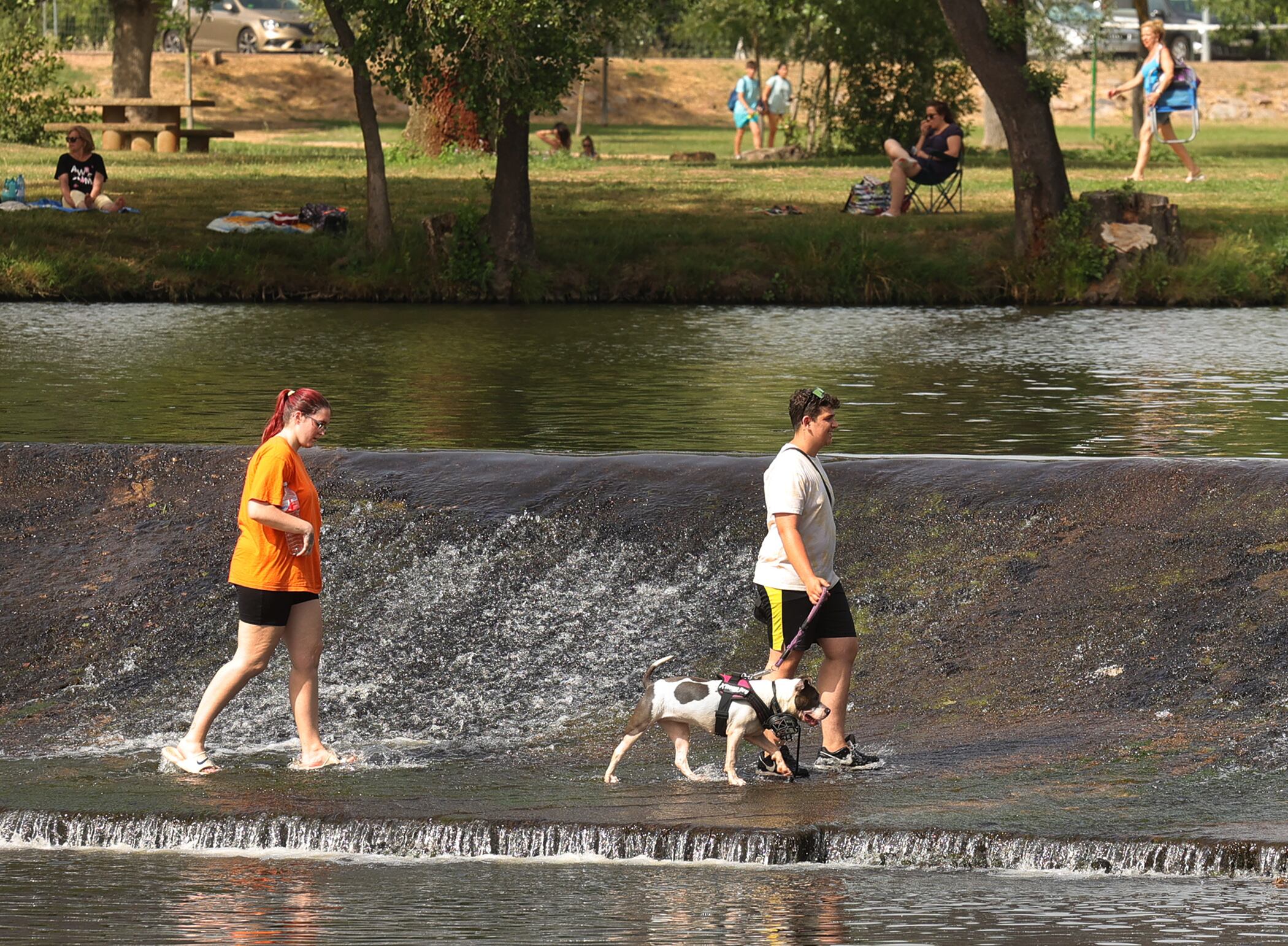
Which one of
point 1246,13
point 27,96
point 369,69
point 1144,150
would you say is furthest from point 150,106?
point 1246,13

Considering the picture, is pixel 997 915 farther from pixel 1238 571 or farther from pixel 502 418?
pixel 502 418

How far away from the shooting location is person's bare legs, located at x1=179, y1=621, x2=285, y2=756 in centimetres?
1053

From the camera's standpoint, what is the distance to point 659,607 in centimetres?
1342

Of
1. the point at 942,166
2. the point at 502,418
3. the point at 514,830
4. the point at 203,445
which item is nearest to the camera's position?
the point at 514,830

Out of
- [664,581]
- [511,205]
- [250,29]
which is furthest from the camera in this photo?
[250,29]

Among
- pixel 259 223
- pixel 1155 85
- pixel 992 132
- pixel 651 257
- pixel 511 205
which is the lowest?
pixel 651 257

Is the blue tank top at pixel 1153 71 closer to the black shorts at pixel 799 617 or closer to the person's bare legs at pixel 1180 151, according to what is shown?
the person's bare legs at pixel 1180 151

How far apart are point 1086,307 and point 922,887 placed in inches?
738

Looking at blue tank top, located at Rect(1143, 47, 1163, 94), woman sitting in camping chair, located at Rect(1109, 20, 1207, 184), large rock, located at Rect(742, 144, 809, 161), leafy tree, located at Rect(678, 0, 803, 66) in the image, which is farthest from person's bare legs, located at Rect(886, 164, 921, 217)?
large rock, located at Rect(742, 144, 809, 161)

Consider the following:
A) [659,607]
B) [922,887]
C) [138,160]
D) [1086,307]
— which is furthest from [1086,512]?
[138,160]

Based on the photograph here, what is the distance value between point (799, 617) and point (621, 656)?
2.89 m

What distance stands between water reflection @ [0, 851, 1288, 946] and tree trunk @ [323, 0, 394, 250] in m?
18.4

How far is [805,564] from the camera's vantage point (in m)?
9.98

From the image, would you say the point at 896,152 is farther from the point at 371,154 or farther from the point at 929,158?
the point at 371,154
